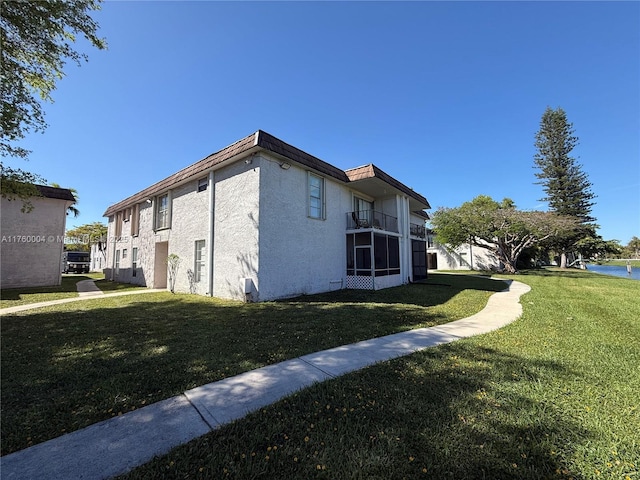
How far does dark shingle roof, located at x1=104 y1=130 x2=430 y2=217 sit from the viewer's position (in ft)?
30.4

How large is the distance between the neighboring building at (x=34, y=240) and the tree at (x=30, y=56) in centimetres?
881

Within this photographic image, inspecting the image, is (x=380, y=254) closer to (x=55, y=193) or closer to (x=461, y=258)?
(x=55, y=193)

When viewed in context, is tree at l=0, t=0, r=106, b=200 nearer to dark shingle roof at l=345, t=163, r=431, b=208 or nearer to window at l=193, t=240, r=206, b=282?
window at l=193, t=240, r=206, b=282

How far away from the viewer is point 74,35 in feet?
23.4

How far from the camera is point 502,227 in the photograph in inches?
992

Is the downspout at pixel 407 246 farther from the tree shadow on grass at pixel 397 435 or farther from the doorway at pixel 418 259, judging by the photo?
the tree shadow on grass at pixel 397 435

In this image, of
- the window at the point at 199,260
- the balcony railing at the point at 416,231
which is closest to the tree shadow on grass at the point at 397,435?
the window at the point at 199,260

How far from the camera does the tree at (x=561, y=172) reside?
3497cm

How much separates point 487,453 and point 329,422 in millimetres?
1306

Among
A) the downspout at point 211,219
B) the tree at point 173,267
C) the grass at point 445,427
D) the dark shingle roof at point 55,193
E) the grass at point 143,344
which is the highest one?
the dark shingle roof at point 55,193

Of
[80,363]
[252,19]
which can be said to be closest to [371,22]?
[252,19]

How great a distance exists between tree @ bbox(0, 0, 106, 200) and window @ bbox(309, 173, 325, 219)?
26.0 feet

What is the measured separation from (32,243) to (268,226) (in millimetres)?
13895

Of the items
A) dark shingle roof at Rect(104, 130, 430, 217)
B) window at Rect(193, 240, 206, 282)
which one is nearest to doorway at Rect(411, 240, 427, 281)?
dark shingle roof at Rect(104, 130, 430, 217)
